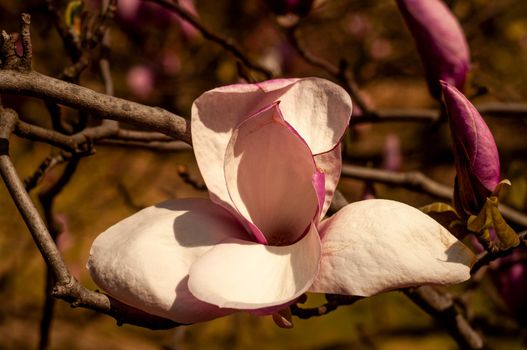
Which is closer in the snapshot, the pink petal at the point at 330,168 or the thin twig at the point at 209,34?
the pink petal at the point at 330,168

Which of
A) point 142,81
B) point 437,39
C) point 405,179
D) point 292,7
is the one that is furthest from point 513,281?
point 142,81

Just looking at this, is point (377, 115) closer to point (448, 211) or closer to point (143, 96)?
point (448, 211)

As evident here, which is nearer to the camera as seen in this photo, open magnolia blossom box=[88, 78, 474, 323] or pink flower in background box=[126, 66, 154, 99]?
open magnolia blossom box=[88, 78, 474, 323]

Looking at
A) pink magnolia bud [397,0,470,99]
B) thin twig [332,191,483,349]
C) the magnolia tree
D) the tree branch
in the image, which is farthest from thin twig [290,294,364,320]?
pink magnolia bud [397,0,470,99]

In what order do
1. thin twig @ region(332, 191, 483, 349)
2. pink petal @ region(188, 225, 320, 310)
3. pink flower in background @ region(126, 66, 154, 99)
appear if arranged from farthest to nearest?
pink flower in background @ region(126, 66, 154, 99) < thin twig @ region(332, 191, 483, 349) < pink petal @ region(188, 225, 320, 310)

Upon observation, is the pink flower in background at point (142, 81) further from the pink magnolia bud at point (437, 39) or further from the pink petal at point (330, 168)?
the pink petal at point (330, 168)

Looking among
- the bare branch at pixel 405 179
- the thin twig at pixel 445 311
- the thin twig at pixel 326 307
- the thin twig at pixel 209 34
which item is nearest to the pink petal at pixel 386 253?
the thin twig at pixel 326 307

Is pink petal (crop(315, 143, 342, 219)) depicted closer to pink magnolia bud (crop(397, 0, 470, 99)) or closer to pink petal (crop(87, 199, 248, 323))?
pink petal (crop(87, 199, 248, 323))

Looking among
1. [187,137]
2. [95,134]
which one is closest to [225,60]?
[95,134]
